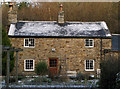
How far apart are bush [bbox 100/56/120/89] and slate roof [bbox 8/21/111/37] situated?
10.9 metres

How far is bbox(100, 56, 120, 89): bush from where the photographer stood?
34.2ft

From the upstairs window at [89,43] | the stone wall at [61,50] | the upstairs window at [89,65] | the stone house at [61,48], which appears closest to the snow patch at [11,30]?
the stone house at [61,48]

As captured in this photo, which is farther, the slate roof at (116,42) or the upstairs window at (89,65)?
the slate roof at (116,42)

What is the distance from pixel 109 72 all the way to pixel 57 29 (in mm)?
12456

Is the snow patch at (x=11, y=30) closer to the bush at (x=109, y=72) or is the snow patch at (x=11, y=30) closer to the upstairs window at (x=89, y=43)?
the upstairs window at (x=89, y=43)

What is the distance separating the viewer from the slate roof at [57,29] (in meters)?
21.5

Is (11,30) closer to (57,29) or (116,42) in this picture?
(57,29)

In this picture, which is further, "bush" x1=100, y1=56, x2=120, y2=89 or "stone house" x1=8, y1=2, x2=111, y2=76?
"stone house" x1=8, y1=2, x2=111, y2=76

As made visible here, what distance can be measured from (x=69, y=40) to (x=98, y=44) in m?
2.79

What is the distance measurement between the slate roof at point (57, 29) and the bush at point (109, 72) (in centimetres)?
1086

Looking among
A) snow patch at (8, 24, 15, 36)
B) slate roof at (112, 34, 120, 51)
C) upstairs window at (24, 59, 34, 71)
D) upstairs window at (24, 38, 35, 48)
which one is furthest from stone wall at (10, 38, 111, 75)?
slate roof at (112, 34, 120, 51)

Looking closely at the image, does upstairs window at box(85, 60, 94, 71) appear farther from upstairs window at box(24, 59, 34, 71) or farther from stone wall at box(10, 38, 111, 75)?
upstairs window at box(24, 59, 34, 71)

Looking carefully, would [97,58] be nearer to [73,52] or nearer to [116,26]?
[73,52]

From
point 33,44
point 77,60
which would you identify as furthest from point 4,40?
point 77,60
